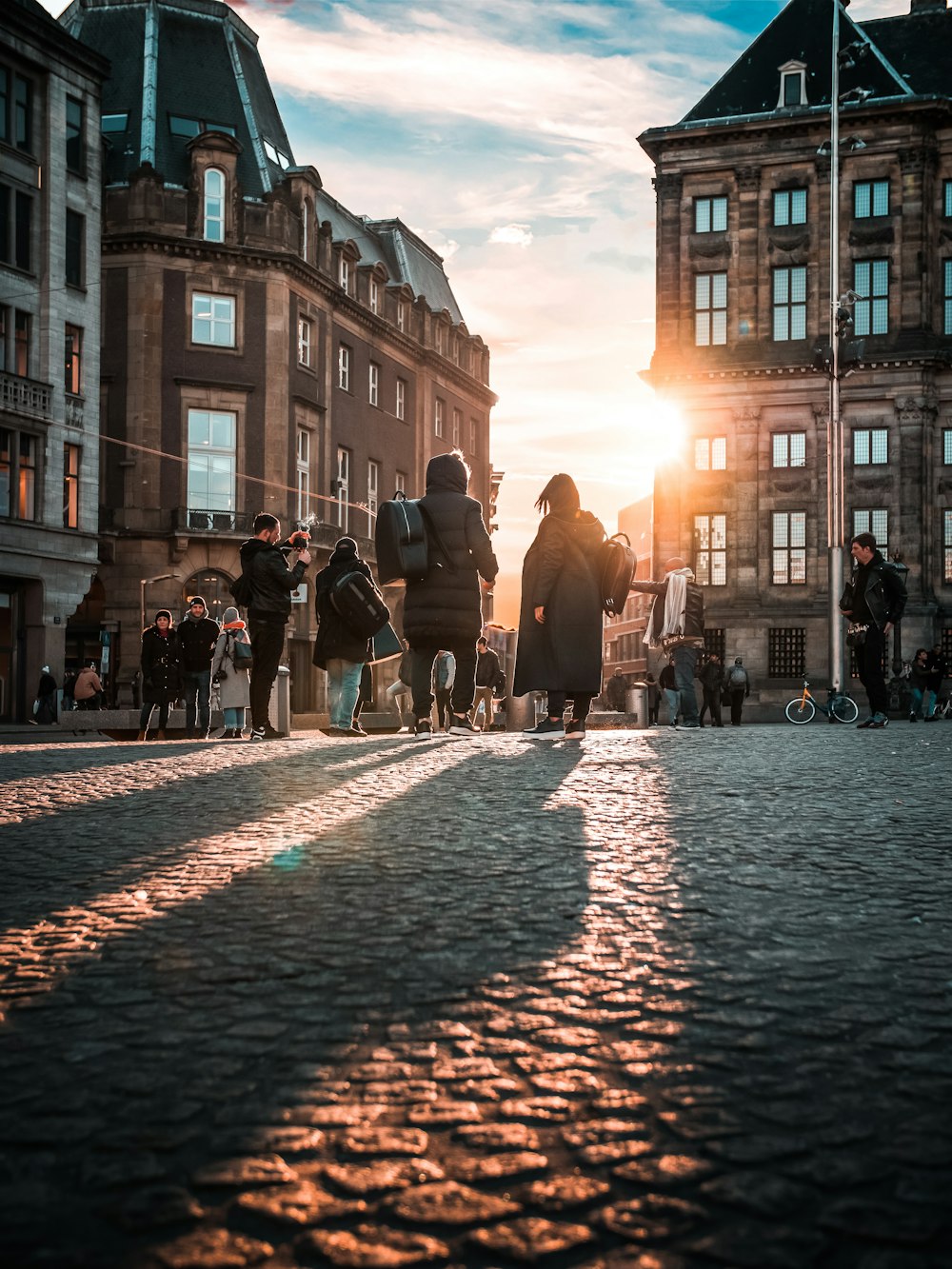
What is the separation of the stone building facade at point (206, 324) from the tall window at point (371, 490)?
8.77 feet

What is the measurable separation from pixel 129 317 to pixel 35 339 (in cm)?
685

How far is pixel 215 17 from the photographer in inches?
1809

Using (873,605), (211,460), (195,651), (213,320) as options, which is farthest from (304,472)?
(873,605)

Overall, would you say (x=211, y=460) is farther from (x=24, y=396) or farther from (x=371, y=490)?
(x=371, y=490)

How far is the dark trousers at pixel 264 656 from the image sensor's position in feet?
42.0

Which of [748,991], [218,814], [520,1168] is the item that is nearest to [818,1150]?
[520,1168]

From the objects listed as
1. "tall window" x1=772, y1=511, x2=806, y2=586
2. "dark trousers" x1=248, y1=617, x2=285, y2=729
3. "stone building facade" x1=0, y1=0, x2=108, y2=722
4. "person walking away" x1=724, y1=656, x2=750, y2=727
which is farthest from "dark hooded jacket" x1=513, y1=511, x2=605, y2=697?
"tall window" x1=772, y1=511, x2=806, y2=586

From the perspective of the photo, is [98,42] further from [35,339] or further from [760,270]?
[760,270]

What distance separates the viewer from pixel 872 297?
49000mm

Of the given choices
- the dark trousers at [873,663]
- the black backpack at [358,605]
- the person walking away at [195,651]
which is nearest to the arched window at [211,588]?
the person walking away at [195,651]

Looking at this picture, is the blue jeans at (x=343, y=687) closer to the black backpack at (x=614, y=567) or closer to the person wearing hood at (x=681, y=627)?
the black backpack at (x=614, y=567)

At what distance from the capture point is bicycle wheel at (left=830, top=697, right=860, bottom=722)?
30.5m

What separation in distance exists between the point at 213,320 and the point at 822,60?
24682 mm

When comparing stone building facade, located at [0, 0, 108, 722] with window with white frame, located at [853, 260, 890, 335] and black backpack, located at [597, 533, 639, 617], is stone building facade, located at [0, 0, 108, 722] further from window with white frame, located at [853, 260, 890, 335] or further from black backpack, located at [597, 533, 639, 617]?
window with white frame, located at [853, 260, 890, 335]
